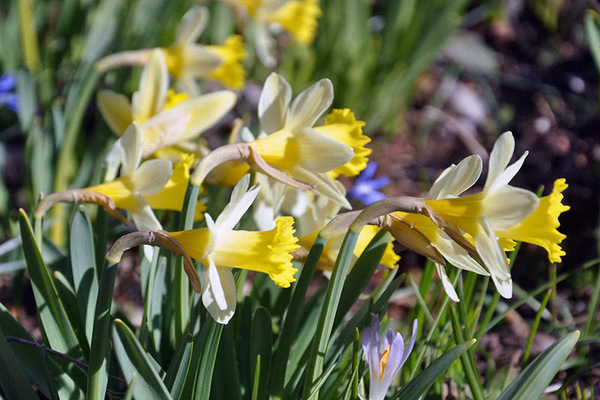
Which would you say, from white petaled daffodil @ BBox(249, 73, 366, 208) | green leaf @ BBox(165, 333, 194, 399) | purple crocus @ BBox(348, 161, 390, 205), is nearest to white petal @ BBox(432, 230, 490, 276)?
white petaled daffodil @ BBox(249, 73, 366, 208)

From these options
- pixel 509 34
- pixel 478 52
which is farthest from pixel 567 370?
pixel 509 34

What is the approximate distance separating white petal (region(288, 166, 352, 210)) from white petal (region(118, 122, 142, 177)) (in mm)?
286

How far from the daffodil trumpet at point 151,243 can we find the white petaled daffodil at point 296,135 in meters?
0.27

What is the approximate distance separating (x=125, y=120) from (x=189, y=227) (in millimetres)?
583

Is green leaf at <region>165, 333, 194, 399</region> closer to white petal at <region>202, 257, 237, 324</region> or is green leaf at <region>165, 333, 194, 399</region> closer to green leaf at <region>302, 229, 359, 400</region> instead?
white petal at <region>202, 257, 237, 324</region>

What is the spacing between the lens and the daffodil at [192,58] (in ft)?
5.74

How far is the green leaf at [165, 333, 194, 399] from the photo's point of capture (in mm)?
964

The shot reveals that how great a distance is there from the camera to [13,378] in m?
1.01

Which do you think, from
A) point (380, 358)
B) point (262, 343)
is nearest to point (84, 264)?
point (262, 343)

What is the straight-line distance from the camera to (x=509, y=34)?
13.0 ft

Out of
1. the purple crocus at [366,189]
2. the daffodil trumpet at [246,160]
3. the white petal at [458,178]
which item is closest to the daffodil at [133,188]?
the daffodil trumpet at [246,160]

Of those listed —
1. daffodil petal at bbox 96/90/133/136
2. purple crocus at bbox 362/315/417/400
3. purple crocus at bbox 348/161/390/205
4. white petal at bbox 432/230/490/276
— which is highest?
daffodil petal at bbox 96/90/133/136

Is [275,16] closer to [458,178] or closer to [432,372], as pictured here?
[458,178]

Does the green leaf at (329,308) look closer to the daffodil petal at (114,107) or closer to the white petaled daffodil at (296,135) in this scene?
the white petaled daffodil at (296,135)
